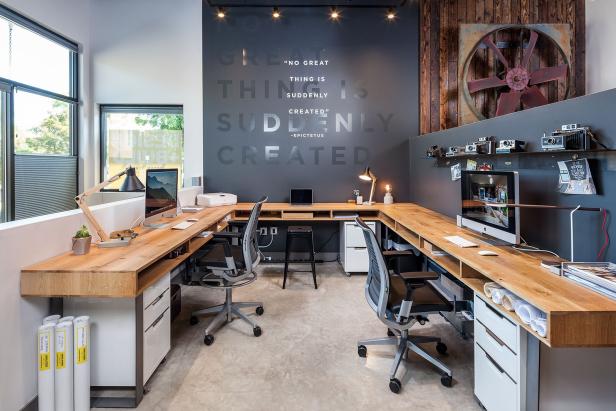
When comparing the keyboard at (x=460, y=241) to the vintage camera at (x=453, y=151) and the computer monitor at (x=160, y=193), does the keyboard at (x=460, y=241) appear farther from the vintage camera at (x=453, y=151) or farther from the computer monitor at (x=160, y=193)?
the computer monitor at (x=160, y=193)

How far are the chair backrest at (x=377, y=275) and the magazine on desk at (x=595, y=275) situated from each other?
865 millimetres

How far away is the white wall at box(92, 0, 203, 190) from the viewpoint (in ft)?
15.7

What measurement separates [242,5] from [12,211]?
367cm

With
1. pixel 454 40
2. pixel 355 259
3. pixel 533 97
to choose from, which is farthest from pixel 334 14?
pixel 355 259

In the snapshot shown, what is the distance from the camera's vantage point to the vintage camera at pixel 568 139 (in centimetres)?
182

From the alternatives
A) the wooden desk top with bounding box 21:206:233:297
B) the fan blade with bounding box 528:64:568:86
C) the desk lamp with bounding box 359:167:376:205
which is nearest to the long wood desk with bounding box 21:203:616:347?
the wooden desk top with bounding box 21:206:233:297

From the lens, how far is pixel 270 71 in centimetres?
483

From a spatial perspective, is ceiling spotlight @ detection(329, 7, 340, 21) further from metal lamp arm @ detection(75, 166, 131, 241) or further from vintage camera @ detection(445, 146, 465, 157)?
metal lamp arm @ detection(75, 166, 131, 241)

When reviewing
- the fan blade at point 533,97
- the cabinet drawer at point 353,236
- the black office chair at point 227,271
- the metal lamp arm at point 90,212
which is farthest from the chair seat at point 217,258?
the fan blade at point 533,97

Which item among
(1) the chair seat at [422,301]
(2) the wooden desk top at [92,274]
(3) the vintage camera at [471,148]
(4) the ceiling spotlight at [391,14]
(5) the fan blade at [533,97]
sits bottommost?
(1) the chair seat at [422,301]

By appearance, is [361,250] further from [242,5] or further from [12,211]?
[12,211]

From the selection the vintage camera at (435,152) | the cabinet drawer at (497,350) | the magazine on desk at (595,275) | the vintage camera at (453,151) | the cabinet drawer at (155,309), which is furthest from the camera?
the vintage camera at (435,152)

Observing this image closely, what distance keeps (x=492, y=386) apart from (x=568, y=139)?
1335 mm

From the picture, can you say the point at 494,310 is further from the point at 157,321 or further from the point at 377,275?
the point at 157,321
